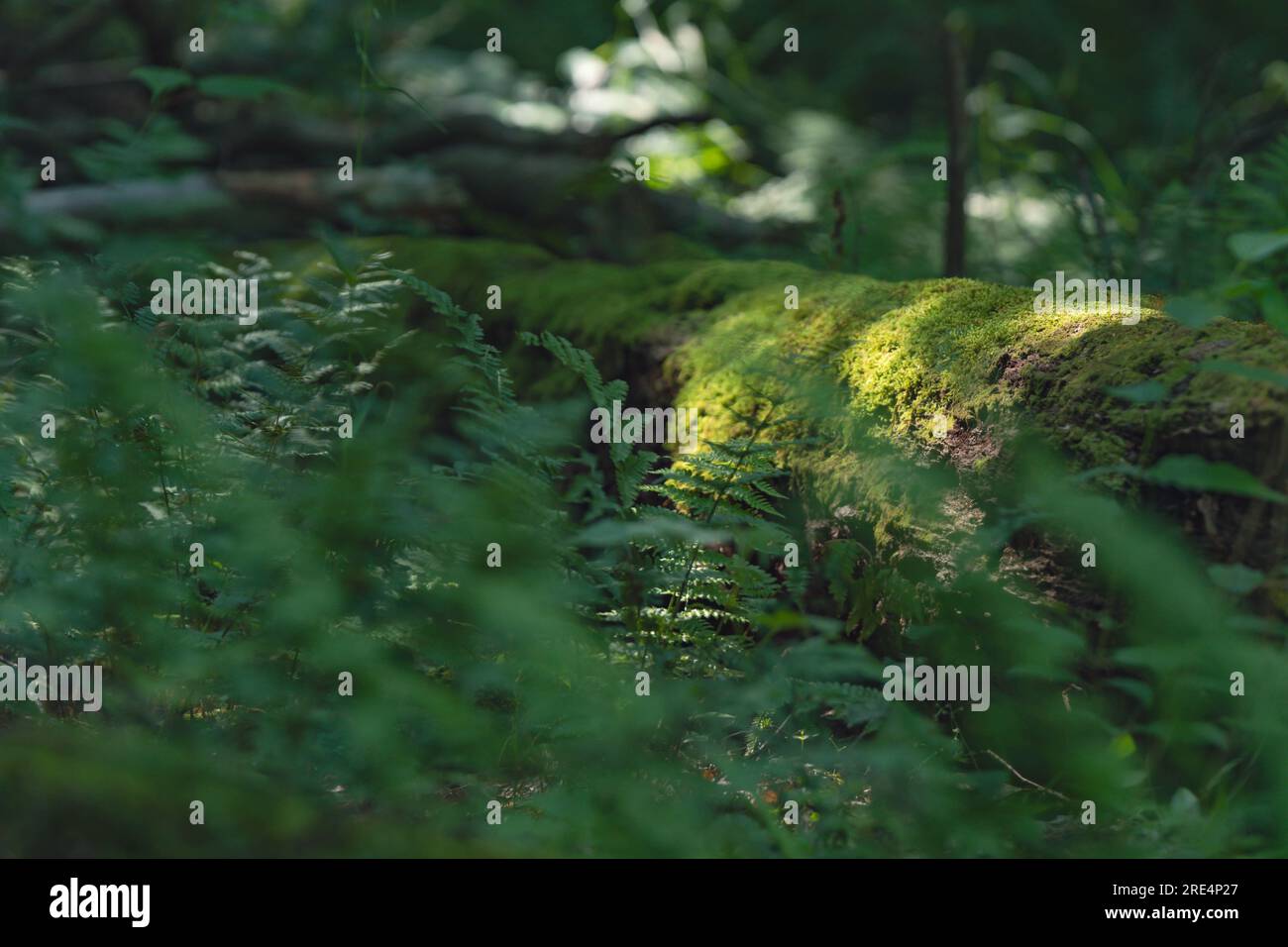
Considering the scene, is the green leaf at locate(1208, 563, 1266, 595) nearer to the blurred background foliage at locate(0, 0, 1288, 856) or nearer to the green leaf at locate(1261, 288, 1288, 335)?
the blurred background foliage at locate(0, 0, 1288, 856)

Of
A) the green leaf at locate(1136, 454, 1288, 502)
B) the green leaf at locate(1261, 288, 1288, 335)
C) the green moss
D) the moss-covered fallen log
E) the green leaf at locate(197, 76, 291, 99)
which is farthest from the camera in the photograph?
the green leaf at locate(197, 76, 291, 99)

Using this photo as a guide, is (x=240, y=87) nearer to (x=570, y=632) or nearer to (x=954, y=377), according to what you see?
(x=954, y=377)

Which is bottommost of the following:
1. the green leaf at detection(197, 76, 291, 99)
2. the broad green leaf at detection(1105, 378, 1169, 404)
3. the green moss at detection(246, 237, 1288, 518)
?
the broad green leaf at detection(1105, 378, 1169, 404)

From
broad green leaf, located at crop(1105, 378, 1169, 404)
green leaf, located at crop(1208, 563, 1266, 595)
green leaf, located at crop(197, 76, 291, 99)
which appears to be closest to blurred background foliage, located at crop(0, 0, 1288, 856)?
green leaf, located at crop(1208, 563, 1266, 595)

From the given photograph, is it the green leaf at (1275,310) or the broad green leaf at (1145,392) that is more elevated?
the green leaf at (1275,310)

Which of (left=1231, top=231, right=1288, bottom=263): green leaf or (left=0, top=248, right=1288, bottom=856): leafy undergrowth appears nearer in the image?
(left=0, top=248, right=1288, bottom=856): leafy undergrowth

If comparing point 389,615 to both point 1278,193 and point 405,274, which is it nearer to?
point 405,274

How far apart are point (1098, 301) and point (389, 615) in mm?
2149

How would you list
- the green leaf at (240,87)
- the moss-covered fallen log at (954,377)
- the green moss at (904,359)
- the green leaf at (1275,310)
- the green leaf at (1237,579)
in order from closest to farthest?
the green leaf at (1237,579)
the moss-covered fallen log at (954,377)
the green moss at (904,359)
the green leaf at (1275,310)
the green leaf at (240,87)

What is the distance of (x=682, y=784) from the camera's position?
7.84ft

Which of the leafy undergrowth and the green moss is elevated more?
the green moss

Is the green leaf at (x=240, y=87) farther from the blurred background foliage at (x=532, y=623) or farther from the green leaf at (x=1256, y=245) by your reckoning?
the green leaf at (x=1256, y=245)

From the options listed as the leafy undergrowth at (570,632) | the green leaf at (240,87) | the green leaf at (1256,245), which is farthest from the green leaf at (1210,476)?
the green leaf at (240,87)
